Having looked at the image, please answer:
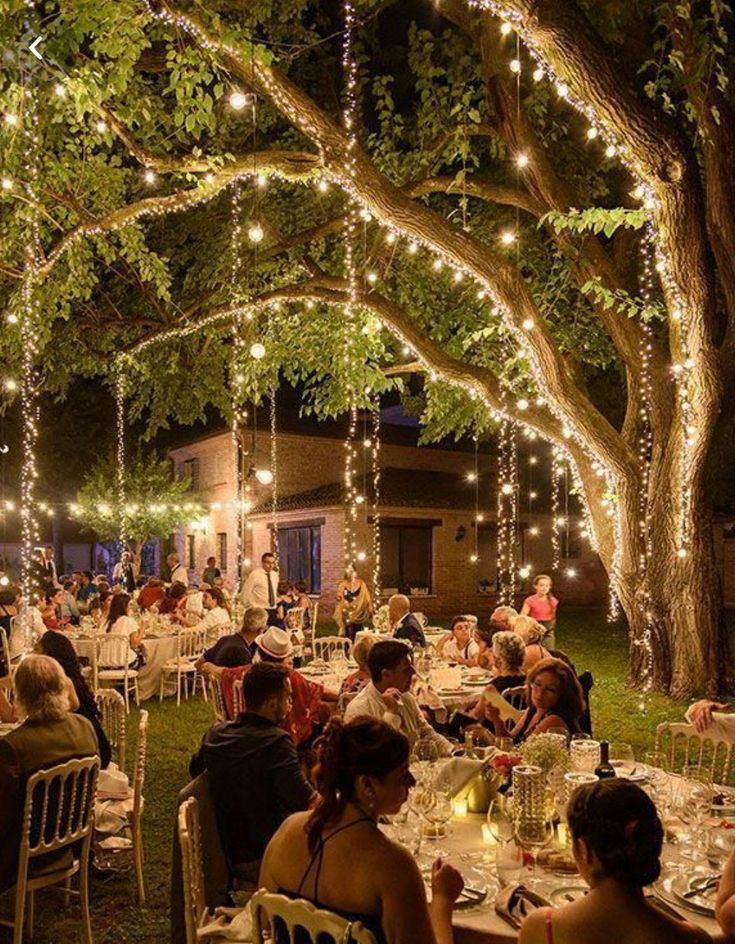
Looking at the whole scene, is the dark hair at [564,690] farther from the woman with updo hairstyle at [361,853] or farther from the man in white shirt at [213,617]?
the man in white shirt at [213,617]

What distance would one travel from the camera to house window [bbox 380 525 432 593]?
80.5ft

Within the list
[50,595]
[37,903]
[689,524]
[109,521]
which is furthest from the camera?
[109,521]

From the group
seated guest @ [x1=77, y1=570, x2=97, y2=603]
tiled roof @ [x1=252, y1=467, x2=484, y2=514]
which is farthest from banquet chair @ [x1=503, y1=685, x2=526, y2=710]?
tiled roof @ [x1=252, y1=467, x2=484, y2=514]

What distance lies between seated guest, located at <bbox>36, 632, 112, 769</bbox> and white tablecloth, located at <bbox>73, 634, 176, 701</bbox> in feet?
17.0

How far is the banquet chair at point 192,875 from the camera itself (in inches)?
116

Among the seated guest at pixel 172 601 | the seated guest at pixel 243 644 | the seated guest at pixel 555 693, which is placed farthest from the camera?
the seated guest at pixel 172 601

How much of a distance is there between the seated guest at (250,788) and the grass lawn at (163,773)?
128cm

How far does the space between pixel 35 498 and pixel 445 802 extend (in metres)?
32.0

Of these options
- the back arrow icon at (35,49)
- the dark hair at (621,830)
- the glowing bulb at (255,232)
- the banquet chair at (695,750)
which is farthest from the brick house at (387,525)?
the dark hair at (621,830)

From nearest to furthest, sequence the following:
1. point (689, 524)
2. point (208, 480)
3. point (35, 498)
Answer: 1. point (689, 524)
2. point (208, 480)
3. point (35, 498)

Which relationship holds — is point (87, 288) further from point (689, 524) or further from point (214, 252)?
point (689, 524)

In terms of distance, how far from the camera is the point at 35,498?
32.6 metres

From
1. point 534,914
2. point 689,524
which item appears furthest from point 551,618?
point 534,914

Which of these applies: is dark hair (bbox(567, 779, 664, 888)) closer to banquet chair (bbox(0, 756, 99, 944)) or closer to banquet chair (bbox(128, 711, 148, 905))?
banquet chair (bbox(0, 756, 99, 944))
